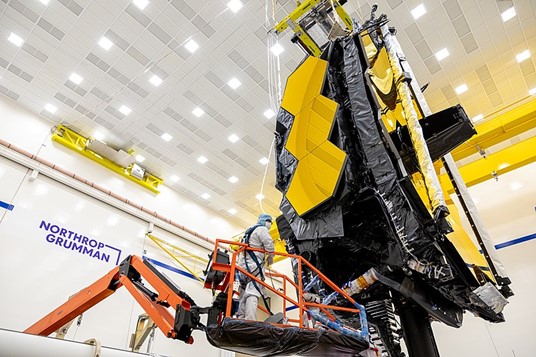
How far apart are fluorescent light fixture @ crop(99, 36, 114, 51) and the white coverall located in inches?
327

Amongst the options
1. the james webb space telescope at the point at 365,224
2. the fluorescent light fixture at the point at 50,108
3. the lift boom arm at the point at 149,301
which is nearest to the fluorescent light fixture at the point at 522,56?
the james webb space telescope at the point at 365,224

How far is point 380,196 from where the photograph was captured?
4289mm

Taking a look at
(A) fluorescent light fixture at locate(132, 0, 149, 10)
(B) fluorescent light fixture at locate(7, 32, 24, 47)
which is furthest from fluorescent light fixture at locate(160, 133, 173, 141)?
(B) fluorescent light fixture at locate(7, 32, 24, 47)

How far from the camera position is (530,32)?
9836 mm

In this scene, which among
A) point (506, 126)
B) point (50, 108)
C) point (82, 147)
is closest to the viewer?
point (506, 126)

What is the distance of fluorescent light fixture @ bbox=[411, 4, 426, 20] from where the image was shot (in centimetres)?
924

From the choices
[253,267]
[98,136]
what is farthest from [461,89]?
[98,136]

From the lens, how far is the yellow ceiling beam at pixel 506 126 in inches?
340

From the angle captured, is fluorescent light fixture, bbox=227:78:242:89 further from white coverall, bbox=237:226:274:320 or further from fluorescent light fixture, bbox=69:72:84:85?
white coverall, bbox=237:226:274:320

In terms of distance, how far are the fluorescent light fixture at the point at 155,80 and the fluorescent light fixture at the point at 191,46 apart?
150cm

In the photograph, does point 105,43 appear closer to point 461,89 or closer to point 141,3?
point 141,3

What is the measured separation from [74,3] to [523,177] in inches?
553

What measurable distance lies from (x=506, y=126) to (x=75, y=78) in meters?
12.6

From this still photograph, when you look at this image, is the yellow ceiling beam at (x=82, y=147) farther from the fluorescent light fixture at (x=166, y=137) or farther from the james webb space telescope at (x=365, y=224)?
the james webb space telescope at (x=365, y=224)
